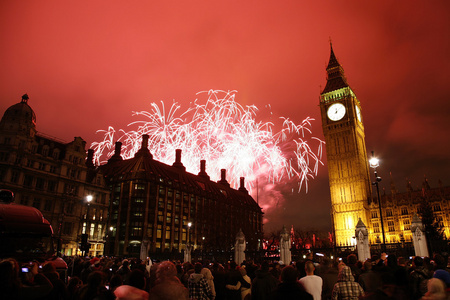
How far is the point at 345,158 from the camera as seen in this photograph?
9456 cm

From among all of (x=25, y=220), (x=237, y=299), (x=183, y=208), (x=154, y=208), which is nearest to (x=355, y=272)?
(x=237, y=299)

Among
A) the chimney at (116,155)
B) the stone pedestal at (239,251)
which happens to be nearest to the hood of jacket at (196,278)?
the stone pedestal at (239,251)

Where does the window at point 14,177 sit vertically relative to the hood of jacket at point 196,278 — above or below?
above

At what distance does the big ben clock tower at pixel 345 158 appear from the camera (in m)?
89.3

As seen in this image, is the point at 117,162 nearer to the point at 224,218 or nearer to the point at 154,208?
the point at 154,208

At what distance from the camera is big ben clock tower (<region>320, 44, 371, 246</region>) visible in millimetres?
89312

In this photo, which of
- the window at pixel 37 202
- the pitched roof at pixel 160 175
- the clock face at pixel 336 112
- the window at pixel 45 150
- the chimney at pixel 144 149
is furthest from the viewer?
the clock face at pixel 336 112

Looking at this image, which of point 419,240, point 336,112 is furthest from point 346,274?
point 336,112

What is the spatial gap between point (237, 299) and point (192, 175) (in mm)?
91387

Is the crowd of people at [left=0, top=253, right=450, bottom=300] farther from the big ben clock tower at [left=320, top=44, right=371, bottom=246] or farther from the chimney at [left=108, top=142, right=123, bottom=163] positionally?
the big ben clock tower at [left=320, top=44, right=371, bottom=246]

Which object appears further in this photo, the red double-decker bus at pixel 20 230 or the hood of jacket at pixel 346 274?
the red double-decker bus at pixel 20 230

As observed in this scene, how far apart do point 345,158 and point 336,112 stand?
14848 millimetres

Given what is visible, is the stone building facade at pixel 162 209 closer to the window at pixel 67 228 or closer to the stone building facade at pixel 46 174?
the stone building facade at pixel 46 174

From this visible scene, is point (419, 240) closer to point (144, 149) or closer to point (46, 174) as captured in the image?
point (46, 174)
